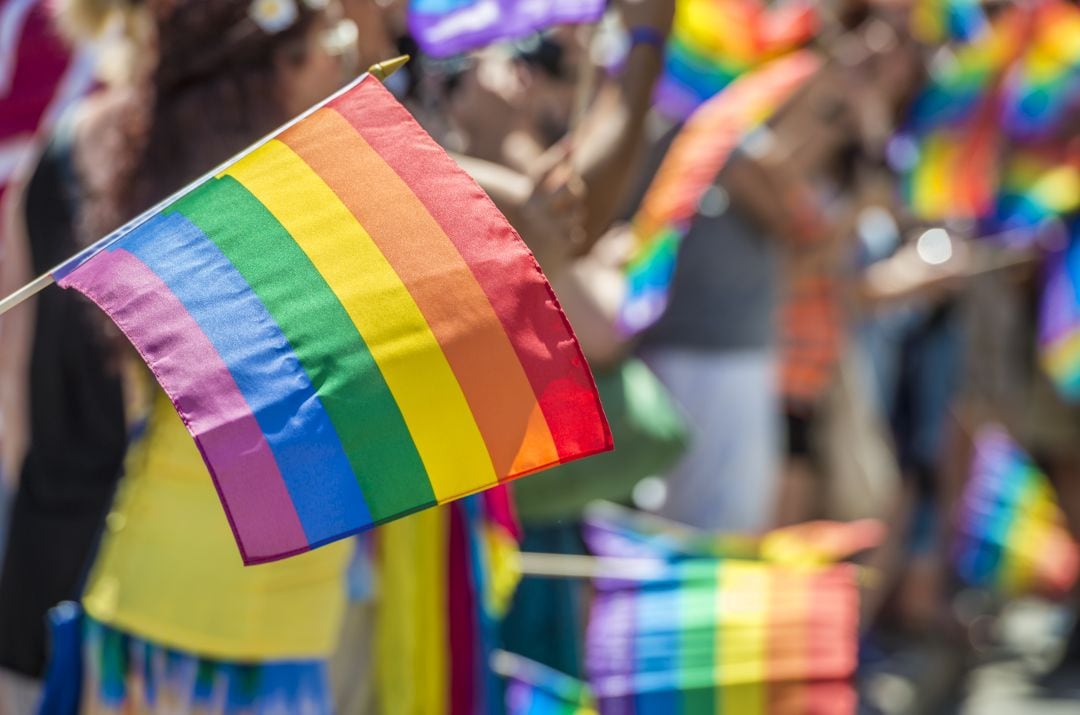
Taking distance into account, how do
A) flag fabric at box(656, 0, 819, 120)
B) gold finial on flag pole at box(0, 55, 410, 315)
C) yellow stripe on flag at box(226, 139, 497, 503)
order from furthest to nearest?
flag fabric at box(656, 0, 819, 120) < yellow stripe on flag at box(226, 139, 497, 503) < gold finial on flag pole at box(0, 55, 410, 315)

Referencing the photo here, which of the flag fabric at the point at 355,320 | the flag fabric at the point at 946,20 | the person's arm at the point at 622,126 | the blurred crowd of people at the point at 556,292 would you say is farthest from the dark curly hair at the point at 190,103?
the flag fabric at the point at 946,20

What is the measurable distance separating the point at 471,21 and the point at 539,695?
1.12 metres

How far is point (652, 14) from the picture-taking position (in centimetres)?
257

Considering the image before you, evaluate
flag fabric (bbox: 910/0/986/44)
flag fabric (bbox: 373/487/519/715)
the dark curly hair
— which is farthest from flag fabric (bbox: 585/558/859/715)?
flag fabric (bbox: 910/0/986/44)

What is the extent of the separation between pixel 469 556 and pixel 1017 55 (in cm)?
325

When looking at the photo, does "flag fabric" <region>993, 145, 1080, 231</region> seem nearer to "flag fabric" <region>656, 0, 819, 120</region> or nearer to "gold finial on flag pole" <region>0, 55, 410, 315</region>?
"flag fabric" <region>656, 0, 819, 120</region>

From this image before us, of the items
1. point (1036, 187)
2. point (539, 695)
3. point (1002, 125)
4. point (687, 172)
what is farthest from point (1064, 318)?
point (539, 695)

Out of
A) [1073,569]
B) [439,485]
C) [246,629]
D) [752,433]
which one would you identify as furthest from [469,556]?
[1073,569]

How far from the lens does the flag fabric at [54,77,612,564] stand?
189cm

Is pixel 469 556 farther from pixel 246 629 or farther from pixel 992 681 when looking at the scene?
pixel 992 681

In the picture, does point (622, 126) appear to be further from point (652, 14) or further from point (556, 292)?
point (556, 292)

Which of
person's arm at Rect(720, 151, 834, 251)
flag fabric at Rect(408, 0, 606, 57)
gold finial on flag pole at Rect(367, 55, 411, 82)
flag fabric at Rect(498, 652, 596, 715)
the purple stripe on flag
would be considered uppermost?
A: person's arm at Rect(720, 151, 834, 251)

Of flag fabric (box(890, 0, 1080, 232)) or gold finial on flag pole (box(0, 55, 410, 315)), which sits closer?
gold finial on flag pole (box(0, 55, 410, 315))

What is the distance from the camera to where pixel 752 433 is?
4594mm
